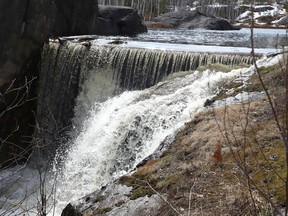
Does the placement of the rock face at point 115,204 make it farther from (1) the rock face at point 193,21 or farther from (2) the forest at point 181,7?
(2) the forest at point 181,7

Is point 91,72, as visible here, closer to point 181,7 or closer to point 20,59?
point 20,59

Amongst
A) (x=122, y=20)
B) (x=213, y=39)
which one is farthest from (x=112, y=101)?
(x=122, y=20)

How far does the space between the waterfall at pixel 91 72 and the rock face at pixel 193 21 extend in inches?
1175

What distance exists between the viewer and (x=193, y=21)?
46250 mm

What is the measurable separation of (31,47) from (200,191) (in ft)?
35.9

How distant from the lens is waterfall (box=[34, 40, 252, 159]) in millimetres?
12352

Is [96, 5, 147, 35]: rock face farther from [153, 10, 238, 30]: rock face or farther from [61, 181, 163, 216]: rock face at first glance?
[61, 181, 163, 216]: rock face

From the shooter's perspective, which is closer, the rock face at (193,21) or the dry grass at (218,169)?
the dry grass at (218,169)

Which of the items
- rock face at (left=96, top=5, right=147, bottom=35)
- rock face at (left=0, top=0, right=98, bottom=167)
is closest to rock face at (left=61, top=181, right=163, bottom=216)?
rock face at (left=0, top=0, right=98, bottom=167)

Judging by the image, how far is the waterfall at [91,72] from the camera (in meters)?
12.4

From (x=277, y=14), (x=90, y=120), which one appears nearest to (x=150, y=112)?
(x=90, y=120)

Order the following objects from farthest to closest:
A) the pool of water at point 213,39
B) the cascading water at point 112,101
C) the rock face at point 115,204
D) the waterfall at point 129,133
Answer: the pool of water at point 213,39
the cascading water at point 112,101
the waterfall at point 129,133
the rock face at point 115,204

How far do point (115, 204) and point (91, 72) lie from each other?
9.11 metres

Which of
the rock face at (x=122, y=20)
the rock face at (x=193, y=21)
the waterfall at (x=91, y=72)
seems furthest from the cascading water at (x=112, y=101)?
the rock face at (x=193, y=21)
